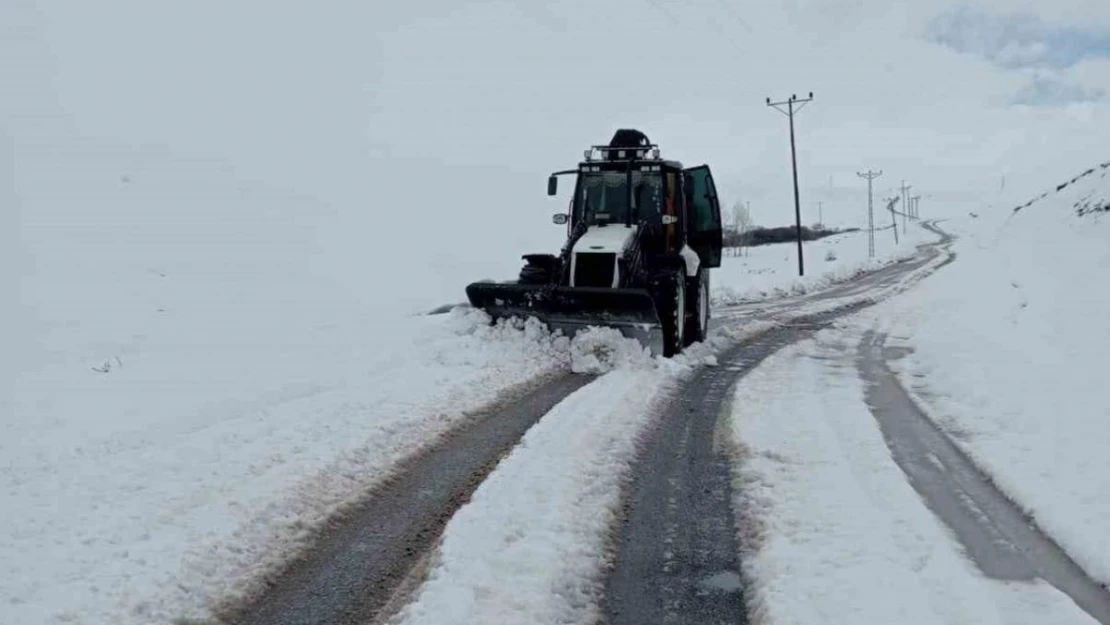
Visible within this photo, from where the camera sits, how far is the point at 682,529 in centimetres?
475

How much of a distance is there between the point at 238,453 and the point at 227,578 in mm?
2009

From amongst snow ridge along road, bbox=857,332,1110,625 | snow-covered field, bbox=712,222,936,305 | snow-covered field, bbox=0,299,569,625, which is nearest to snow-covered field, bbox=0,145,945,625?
snow-covered field, bbox=0,299,569,625

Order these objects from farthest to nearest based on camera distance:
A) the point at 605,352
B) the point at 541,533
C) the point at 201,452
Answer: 1. the point at 605,352
2. the point at 201,452
3. the point at 541,533

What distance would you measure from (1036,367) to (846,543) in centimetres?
621

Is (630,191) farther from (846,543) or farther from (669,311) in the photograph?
(846,543)

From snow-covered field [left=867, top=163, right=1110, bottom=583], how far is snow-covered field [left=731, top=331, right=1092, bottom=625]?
2.15 feet

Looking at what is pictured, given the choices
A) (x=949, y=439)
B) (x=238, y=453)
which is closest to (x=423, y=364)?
(x=238, y=453)

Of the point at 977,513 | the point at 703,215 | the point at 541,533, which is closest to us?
the point at 541,533

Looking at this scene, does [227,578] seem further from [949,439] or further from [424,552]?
[949,439]

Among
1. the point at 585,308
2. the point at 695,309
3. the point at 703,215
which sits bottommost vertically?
the point at 695,309

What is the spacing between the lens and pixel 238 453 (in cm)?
581

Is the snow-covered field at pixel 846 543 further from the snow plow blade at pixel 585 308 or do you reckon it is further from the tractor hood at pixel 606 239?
the tractor hood at pixel 606 239

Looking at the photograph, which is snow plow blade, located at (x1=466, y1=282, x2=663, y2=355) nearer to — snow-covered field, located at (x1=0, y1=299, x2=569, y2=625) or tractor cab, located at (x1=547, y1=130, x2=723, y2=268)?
snow-covered field, located at (x1=0, y1=299, x2=569, y2=625)

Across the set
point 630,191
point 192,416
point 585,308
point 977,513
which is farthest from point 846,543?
point 630,191
